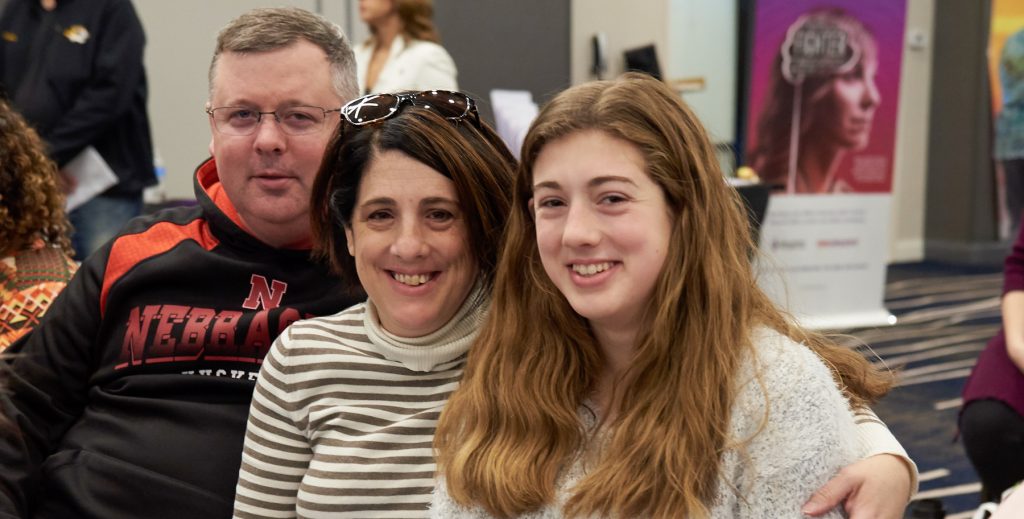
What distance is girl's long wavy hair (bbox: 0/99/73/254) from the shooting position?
1.83 metres

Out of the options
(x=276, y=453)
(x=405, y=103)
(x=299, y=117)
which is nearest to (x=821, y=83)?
(x=299, y=117)

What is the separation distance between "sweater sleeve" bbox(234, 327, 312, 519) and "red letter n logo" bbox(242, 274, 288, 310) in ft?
0.80

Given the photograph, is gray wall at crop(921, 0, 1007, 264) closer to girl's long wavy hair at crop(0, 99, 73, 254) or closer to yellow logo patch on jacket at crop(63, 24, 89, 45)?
yellow logo patch on jacket at crop(63, 24, 89, 45)

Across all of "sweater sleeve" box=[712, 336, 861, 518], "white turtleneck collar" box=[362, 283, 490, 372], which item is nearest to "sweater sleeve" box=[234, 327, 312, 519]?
"white turtleneck collar" box=[362, 283, 490, 372]

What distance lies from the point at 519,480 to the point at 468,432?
124 millimetres

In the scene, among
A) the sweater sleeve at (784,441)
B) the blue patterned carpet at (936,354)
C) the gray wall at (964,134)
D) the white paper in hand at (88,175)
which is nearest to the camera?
the sweater sleeve at (784,441)

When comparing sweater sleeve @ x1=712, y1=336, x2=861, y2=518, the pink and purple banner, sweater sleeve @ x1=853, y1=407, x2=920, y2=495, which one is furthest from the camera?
the pink and purple banner

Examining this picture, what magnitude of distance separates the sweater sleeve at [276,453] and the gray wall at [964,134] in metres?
8.72

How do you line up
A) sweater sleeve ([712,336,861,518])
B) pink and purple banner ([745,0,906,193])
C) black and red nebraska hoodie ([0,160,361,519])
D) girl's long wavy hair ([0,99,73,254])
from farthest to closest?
pink and purple banner ([745,0,906,193]) → girl's long wavy hair ([0,99,73,254]) → black and red nebraska hoodie ([0,160,361,519]) → sweater sleeve ([712,336,861,518])

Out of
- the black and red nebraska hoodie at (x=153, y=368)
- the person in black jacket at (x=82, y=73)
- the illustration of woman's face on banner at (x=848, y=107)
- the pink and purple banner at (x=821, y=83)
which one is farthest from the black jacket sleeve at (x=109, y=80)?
the illustration of woman's face on banner at (x=848, y=107)

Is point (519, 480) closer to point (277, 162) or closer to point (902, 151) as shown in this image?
point (277, 162)

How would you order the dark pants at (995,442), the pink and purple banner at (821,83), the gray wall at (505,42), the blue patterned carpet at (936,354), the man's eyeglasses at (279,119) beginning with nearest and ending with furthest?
the man's eyeglasses at (279,119)
the dark pants at (995,442)
the blue patterned carpet at (936,354)
the gray wall at (505,42)
the pink and purple banner at (821,83)

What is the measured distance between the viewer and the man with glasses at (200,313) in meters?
1.63

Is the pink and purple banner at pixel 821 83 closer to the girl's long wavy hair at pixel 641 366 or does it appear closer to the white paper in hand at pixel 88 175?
the white paper in hand at pixel 88 175
